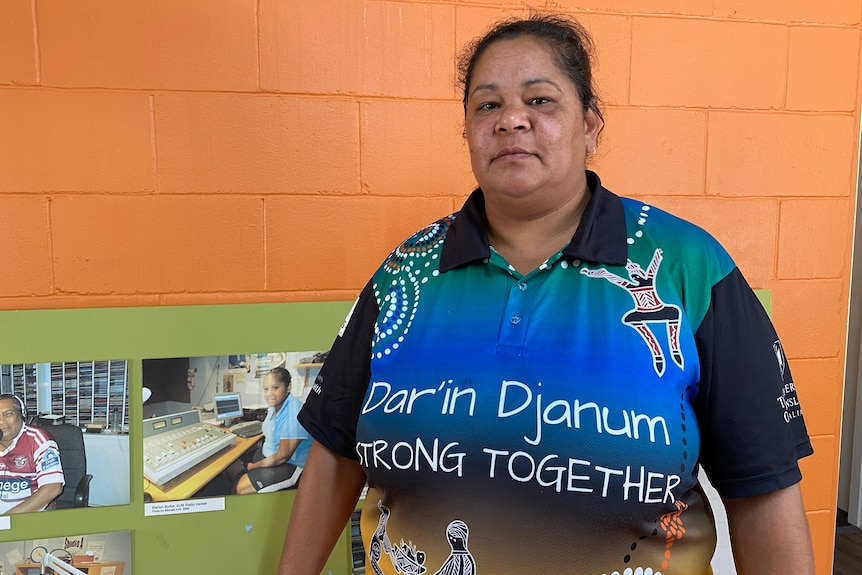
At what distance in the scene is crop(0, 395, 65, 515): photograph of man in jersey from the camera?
4.54ft

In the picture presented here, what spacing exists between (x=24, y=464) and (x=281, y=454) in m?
0.54

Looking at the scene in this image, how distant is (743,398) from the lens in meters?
0.90

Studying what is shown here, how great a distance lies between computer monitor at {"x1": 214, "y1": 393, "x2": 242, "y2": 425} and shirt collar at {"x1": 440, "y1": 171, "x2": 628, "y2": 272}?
0.69m

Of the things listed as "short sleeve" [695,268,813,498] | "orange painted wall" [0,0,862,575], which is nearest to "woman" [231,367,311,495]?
"orange painted wall" [0,0,862,575]

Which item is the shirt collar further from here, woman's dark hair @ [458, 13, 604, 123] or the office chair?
the office chair

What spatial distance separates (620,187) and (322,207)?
74cm

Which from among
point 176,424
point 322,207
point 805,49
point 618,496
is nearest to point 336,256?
point 322,207

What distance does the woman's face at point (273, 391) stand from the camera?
148 cm

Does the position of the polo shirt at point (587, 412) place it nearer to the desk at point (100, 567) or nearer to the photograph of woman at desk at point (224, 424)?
the photograph of woman at desk at point (224, 424)

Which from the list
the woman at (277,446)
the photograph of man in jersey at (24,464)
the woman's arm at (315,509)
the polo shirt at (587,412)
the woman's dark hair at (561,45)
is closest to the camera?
the polo shirt at (587,412)

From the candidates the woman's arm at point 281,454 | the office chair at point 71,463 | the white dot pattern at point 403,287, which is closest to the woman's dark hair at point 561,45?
the white dot pattern at point 403,287

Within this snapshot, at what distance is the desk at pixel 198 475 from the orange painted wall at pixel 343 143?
0.34m

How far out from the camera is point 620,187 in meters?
1.61

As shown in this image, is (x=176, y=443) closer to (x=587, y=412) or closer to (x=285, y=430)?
(x=285, y=430)
